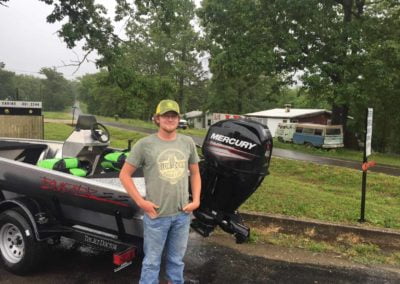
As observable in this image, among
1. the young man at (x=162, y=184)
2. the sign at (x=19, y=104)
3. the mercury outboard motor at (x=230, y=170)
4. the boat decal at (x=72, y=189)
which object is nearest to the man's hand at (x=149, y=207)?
the young man at (x=162, y=184)

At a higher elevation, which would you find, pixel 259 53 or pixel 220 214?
pixel 259 53

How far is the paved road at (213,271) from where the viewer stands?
446 centimetres

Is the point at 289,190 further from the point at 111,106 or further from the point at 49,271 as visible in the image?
the point at 111,106

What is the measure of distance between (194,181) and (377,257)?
3371 mm

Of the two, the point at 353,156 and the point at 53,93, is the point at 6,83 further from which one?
the point at 353,156

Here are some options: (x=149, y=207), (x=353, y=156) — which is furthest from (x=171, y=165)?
(x=353, y=156)

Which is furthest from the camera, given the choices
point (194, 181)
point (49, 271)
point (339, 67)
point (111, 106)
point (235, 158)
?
point (111, 106)

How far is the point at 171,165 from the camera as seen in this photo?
3324mm

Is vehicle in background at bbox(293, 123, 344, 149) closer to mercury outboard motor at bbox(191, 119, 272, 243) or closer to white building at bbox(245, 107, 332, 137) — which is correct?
white building at bbox(245, 107, 332, 137)

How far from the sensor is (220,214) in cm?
431

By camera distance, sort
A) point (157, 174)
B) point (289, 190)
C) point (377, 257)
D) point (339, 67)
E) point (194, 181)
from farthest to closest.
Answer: point (339, 67), point (289, 190), point (377, 257), point (194, 181), point (157, 174)

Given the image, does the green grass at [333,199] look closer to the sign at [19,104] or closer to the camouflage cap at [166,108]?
the camouflage cap at [166,108]

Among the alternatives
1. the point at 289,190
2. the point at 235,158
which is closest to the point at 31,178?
the point at 235,158

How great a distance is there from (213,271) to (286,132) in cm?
3261
